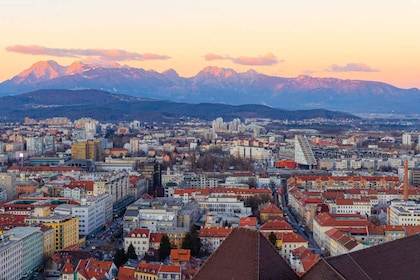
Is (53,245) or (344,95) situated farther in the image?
(344,95)

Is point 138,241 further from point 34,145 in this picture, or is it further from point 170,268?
point 34,145

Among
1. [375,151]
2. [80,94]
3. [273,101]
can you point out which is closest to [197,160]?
[375,151]

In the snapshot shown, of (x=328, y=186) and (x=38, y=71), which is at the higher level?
(x=38, y=71)

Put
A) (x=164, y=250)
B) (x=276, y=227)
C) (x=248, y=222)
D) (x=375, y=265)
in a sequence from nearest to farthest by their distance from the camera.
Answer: (x=375, y=265) < (x=164, y=250) < (x=276, y=227) < (x=248, y=222)

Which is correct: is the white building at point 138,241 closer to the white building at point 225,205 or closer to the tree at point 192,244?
the tree at point 192,244

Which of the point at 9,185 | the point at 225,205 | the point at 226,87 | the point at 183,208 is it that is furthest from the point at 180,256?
the point at 226,87

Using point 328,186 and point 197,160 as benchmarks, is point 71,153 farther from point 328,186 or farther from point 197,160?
point 328,186
